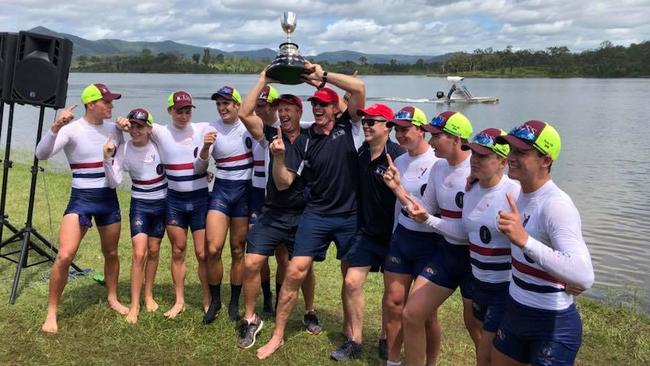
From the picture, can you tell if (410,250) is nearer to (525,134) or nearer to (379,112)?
(379,112)

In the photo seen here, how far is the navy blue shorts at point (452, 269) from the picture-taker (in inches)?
158

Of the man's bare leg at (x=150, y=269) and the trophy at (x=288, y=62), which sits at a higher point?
the trophy at (x=288, y=62)

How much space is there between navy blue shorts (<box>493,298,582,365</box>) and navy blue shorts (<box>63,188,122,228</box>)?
166 inches

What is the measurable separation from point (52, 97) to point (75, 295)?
2.33m

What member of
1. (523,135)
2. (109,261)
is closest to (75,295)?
(109,261)

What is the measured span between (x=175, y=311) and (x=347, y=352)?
199 centimetres

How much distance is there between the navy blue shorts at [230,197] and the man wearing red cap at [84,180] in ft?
3.72

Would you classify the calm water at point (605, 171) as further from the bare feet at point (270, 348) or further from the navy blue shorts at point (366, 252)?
the bare feet at point (270, 348)

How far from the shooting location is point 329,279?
7.30m

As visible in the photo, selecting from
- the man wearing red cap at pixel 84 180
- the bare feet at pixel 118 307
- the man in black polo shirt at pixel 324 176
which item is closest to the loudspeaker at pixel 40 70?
the man wearing red cap at pixel 84 180

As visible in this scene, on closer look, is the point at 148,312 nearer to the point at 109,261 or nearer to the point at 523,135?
the point at 109,261

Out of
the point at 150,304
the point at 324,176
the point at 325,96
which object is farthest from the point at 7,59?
the point at 324,176

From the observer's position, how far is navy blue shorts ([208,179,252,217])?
5426mm

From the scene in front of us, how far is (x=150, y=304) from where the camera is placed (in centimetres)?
573
